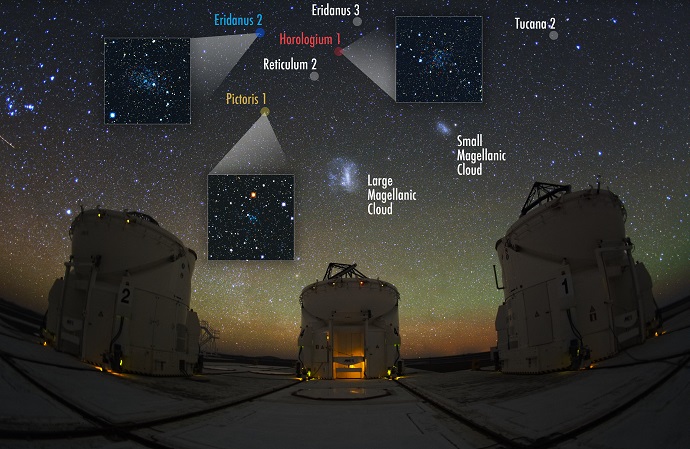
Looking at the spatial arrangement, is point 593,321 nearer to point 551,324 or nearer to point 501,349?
point 551,324

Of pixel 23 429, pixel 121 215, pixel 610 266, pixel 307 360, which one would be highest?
pixel 121 215

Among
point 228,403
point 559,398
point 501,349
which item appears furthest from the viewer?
point 501,349

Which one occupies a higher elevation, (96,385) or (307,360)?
(96,385)

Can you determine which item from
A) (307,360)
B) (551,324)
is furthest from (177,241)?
(551,324)

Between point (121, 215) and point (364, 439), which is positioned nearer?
point (364, 439)

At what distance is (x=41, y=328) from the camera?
12.2m

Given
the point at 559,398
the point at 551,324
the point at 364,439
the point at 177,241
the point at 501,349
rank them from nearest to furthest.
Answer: the point at 364,439, the point at 559,398, the point at 551,324, the point at 177,241, the point at 501,349

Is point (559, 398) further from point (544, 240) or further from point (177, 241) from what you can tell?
point (177, 241)

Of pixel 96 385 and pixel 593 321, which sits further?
pixel 593 321

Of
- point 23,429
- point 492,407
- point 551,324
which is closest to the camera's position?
point 23,429

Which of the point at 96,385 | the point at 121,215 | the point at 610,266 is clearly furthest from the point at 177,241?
the point at 610,266

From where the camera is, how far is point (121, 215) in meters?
13.6

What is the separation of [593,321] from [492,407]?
818 centimetres

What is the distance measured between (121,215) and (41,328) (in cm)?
405
